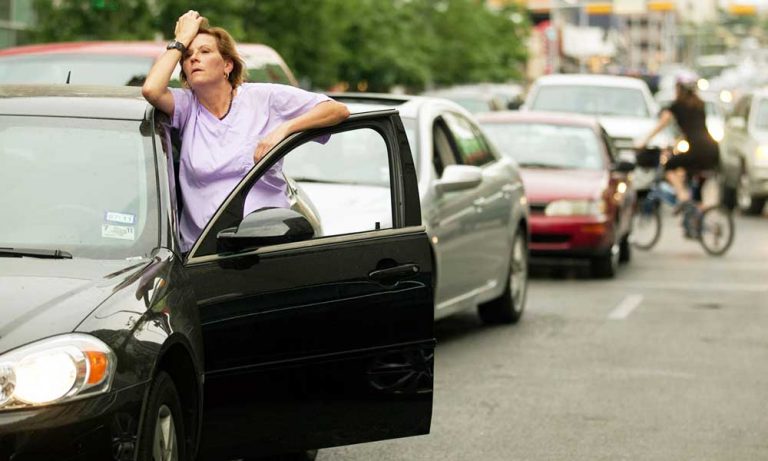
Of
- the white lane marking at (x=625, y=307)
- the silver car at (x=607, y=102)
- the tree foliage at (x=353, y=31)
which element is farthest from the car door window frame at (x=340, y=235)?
the tree foliage at (x=353, y=31)

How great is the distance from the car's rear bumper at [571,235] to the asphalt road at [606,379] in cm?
31

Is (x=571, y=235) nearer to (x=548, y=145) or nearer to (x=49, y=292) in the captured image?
(x=548, y=145)

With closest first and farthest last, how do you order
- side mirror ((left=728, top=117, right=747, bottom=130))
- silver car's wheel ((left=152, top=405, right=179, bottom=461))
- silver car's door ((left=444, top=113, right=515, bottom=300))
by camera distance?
silver car's wheel ((left=152, top=405, right=179, bottom=461)) < silver car's door ((left=444, top=113, right=515, bottom=300)) < side mirror ((left=728, top=117, right=747, bottom=130))

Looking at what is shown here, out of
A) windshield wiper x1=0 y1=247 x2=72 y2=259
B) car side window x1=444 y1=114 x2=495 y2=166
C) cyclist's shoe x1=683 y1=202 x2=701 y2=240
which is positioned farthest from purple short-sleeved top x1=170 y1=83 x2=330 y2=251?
cyclist's shoe x1=683 y1=202 x2=701 y2=240

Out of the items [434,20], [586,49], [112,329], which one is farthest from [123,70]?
[586,49]

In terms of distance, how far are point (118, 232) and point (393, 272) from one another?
980 millimetres

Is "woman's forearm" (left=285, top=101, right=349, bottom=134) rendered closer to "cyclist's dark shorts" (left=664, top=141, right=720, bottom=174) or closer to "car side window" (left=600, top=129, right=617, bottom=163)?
"car side window" (left=600, top=129, right=617, bottom=163)

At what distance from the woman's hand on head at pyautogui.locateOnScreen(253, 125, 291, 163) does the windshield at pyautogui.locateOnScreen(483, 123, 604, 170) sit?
10493 millimetres

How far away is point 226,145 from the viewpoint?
20.0 feet

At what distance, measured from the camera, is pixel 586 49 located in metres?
105

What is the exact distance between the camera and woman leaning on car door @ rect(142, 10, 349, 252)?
19.7 ft

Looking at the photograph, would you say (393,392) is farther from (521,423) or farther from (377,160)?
(377,160)

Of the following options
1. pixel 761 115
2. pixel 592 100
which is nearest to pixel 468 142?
pixel 592 100

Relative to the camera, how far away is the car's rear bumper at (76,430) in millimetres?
4453
